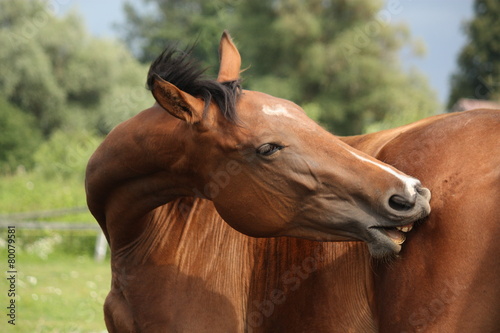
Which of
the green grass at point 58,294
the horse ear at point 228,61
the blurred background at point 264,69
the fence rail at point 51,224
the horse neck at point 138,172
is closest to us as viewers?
the horse neck at point 138,172

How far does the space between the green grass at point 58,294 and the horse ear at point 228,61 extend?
18.5 feet

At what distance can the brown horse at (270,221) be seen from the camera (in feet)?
9.18

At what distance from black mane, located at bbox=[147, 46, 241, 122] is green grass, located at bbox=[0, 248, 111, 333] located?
585 cm

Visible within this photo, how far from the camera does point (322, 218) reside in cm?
308

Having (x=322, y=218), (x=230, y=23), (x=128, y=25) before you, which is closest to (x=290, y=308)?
(x=322, y=218)

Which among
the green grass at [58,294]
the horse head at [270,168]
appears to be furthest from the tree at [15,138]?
the horse head at [270,168]

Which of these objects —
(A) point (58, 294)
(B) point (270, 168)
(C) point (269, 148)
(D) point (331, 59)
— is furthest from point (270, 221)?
(D) point (331, 59)

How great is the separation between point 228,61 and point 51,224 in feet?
43.8

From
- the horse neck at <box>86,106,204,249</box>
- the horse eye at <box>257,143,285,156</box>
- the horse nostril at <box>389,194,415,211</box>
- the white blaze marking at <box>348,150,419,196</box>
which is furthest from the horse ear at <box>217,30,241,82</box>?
the horse nostril at <box>389,194,415,211</box>

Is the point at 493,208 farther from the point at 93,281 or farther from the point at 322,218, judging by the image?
the point at 93,281

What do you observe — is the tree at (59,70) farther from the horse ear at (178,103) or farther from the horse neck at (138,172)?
the horse ear at (178,103)

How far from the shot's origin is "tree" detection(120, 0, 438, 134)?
36250mm

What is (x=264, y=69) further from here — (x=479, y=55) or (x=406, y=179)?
(x=406, y=179)

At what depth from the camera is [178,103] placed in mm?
3191
